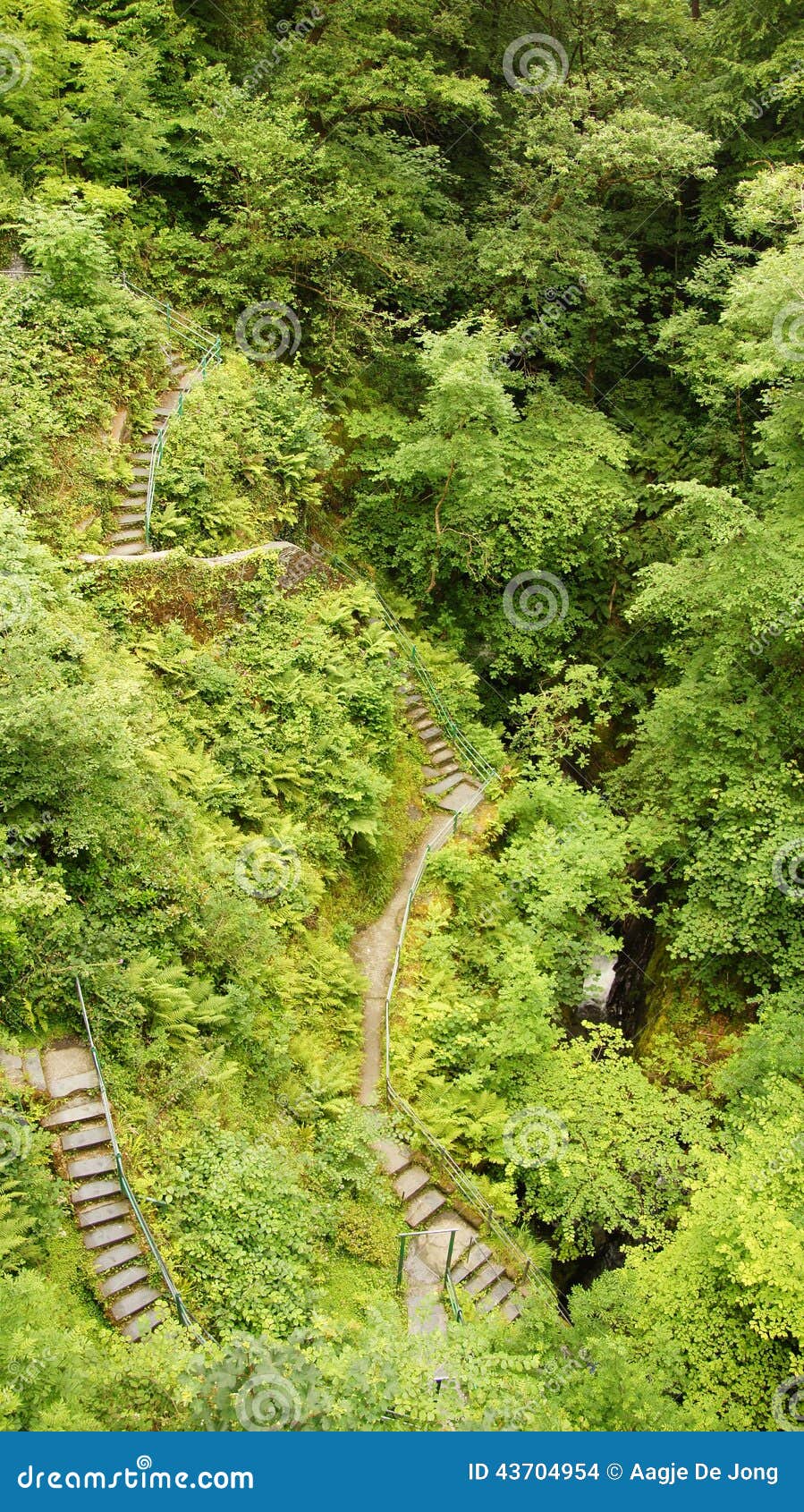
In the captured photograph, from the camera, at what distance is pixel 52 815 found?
35.1 ft

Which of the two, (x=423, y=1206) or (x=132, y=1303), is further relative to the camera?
(x=423, y=1206)

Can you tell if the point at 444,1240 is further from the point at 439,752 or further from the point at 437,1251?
the point at 439,752

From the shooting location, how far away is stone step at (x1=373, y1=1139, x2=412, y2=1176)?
12.6m

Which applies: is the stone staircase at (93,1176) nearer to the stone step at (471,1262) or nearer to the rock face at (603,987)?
the stone step at (471,1262)

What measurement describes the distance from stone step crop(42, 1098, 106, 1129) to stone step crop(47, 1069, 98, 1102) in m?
0.11

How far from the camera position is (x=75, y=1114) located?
31.9 feet

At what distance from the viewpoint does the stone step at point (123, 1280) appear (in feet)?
29.4

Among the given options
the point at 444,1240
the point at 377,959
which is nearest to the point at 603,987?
the point at 377,959

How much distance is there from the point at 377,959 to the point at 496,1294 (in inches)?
189

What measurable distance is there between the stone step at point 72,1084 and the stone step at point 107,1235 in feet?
4.17

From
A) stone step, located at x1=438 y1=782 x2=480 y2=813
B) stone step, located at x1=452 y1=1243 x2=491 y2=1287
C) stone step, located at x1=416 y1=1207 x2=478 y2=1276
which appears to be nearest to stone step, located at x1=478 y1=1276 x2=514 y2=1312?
stone step, located at x1=452 y1=1243 x2=491 y2=1287

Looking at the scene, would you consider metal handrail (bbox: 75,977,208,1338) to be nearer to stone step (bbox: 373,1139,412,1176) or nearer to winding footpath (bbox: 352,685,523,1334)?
winding footpath (bbox: 352,685,523,1334)

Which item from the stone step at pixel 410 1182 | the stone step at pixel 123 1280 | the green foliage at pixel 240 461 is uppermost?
the green foliage at pixel 240 461

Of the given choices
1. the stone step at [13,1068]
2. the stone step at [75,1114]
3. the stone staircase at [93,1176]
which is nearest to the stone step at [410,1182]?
the stone staircase at [93,1176]
